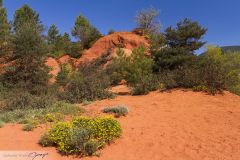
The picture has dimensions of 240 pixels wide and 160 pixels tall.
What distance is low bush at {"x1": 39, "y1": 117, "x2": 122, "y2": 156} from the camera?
21.9 ft

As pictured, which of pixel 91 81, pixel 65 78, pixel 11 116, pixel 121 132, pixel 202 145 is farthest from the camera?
pixel 65 78

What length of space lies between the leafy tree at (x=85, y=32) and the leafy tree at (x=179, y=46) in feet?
72.2

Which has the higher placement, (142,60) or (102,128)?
(142,60)

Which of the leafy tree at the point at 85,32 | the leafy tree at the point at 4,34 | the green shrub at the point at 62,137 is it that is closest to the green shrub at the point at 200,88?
the green shrub at the point at 62,137

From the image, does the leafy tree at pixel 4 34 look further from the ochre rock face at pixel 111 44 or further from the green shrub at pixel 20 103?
the green shrub at pixel 20 103

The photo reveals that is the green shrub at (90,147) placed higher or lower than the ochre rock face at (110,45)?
lower

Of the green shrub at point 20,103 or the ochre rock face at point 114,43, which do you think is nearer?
the green shrub at point 20,103

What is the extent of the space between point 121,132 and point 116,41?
30.5 metres

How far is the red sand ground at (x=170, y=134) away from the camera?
6695 millimetres

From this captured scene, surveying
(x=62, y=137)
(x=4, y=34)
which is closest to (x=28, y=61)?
(x=4, y=34)

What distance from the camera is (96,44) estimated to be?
128 ft

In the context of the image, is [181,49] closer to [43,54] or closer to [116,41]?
[43,54]

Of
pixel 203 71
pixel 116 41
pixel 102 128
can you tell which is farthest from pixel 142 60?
pixel 116 41

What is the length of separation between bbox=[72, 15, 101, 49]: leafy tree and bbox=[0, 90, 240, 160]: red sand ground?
99.8ft
